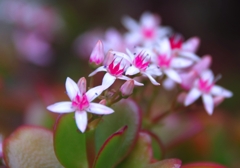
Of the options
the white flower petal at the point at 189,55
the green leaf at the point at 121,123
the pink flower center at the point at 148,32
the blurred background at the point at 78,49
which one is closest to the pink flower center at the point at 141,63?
the green leaf at the point at 121,123

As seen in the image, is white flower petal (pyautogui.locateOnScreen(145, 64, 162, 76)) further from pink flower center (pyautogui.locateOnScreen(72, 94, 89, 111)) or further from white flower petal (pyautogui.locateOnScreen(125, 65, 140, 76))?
pink flower center (pyautogui.locateOnScreen(72, 94, 89, 111))

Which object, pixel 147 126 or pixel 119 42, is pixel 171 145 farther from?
pixel 119 42

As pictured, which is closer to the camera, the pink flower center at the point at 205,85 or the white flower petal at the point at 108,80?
the white flower petal at the point at 108,80

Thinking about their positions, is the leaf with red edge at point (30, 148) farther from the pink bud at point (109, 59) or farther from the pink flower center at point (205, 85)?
the pink flower center at point (205, 85)

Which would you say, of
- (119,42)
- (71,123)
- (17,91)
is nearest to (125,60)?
(71,123)

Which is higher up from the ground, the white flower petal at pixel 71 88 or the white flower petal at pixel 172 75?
the white flower petal at pixel 172 75
